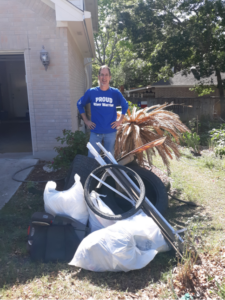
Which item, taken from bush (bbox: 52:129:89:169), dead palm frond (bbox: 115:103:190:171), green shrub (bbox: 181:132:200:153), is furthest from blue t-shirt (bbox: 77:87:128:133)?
green shrub (bbox: 181:132:200:153)

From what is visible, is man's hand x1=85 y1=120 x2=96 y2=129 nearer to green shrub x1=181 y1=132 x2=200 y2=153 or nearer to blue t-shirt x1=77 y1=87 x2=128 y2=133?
blue t-shirt x1=77 y1=87 x2=128 y2=133

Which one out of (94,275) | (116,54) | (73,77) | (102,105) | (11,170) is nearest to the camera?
(94,275)

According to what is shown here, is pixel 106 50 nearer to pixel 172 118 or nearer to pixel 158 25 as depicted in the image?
pixel 158 25

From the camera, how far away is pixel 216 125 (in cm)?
1127

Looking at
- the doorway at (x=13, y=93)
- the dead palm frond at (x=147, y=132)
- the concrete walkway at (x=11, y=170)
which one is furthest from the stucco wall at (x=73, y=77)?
the doorway at (x=13, y=93)

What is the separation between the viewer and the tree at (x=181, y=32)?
13.1m

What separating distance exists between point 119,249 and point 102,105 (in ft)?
7.29

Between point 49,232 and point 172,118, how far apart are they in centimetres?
271

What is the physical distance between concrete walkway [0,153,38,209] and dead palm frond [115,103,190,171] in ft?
6.57

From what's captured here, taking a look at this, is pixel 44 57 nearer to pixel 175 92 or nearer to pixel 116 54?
pixel 175 92

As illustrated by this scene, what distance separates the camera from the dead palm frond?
4.27 meters

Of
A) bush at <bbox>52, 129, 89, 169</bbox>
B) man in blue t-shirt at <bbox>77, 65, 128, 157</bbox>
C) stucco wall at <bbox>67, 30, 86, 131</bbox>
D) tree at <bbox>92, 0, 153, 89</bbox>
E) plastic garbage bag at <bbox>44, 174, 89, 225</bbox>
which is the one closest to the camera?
plastic garbage bag at <bbox>44, 174, 89, 225</bbox>

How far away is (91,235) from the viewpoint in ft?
8.89

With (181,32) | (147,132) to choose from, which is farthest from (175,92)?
(147,132)
